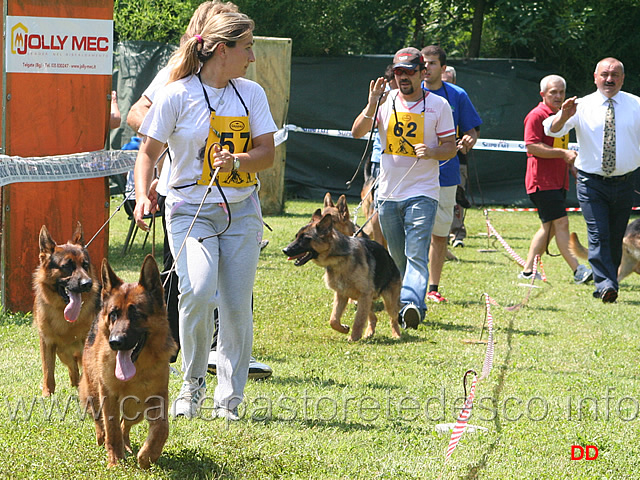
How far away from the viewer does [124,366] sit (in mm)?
3783

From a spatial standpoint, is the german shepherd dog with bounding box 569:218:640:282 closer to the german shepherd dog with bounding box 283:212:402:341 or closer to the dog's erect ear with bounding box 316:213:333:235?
the german shepherd dog with bounding box 283:212:402:341

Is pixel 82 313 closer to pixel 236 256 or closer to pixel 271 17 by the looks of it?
pixel 236 256

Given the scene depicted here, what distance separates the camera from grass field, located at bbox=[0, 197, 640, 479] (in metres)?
4.14

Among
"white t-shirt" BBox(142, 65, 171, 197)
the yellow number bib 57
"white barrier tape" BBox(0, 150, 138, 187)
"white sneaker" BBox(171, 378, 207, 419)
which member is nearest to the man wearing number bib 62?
"white barrier tape" BBox(0, 150, 138, 187)

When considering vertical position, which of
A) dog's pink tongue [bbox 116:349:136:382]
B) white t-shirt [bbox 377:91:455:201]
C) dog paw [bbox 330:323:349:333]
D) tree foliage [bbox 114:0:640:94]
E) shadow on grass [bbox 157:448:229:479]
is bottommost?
dog paw [bbox 330:323:349:333]

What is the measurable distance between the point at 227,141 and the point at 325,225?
2.89m

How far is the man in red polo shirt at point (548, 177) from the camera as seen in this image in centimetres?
990

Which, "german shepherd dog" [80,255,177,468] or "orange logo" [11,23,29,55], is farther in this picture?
"orange logo" [11,23,29,55]

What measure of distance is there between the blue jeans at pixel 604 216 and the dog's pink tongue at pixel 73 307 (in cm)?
565

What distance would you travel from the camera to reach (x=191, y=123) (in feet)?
14.6

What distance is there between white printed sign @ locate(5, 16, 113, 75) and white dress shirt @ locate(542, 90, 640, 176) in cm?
462

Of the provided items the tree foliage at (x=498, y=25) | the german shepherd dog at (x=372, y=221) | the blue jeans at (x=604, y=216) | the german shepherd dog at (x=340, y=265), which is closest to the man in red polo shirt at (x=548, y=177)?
the blue jeans at (x=604, y=216)

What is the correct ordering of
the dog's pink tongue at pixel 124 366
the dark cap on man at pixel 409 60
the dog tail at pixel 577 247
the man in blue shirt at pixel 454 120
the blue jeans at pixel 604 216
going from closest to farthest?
the dog's pink tongue at pixel 124 366, the dark cap on man at pixel 409 60, the man in blue shirt at pixel 454 120, the blue jeans at pixel 604 216, the dog tail at pixel 577 247

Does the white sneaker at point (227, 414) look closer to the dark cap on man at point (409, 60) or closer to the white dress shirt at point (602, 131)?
the dark cap on man at point (409, 60)
